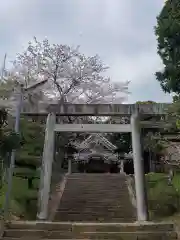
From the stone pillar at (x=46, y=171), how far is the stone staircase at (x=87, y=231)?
1.75 m

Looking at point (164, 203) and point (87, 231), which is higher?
point (164, 203)

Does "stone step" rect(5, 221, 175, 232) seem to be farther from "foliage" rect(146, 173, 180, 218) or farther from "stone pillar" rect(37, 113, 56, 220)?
"foliage" rect(146, 173, 180, 218)

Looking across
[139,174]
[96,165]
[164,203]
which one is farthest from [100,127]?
[96,165]

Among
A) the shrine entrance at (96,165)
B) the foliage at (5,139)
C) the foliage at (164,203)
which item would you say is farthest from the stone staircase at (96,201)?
the shrine entrance at (96,165)

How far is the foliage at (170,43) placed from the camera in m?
12.6

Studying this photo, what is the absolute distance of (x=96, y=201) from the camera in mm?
15602

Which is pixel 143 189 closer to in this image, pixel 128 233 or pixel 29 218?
pixel 128 233

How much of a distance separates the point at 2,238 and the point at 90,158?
850 inches

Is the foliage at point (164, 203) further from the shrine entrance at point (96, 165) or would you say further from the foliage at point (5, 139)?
the shrine entrance at point (96, 165)

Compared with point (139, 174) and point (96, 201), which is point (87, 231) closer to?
point (139, 174)

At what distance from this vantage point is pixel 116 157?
1187 inches

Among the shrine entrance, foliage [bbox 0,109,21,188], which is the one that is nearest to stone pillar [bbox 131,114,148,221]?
foliage [bbox 0,109,21,188]

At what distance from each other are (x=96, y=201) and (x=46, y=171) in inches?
171

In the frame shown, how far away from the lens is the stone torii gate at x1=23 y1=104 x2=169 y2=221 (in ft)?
39.3
